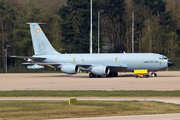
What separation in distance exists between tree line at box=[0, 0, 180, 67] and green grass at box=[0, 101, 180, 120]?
74962mm

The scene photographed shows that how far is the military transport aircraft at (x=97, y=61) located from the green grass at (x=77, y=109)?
32408 mm

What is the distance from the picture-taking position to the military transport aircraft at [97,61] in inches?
2066

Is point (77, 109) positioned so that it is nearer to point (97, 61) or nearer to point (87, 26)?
point (97, 61)

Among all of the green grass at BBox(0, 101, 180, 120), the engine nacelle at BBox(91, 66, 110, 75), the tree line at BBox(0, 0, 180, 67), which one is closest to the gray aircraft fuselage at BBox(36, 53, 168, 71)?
the engine nacelle at BBox(91, 66, 110, 75)

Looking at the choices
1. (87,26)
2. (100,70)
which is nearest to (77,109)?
(100,70)

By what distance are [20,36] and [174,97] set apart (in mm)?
84314

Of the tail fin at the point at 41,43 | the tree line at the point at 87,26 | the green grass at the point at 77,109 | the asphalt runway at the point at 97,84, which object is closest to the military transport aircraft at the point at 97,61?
the tail fin at the point at 41,43

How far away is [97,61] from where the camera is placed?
5531cm

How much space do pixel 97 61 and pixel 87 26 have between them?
1858 inches

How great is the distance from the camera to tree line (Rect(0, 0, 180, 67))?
317 ft

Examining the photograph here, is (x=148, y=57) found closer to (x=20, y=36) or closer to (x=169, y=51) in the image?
(x=169, y=51)

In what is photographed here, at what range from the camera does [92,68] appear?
175 feet

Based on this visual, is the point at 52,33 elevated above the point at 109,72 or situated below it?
above

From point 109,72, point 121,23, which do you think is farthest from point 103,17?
point 109,72
